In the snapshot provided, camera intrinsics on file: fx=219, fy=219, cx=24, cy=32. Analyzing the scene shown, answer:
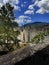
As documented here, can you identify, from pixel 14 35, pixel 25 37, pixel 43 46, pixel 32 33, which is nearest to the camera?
pixel 43 46

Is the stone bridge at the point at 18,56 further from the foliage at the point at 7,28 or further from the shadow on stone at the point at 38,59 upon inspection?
the foliage at the point at 7,28

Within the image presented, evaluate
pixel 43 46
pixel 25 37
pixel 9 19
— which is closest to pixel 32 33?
pixel 25 37

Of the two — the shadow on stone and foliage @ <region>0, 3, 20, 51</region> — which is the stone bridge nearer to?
the shadow on stone

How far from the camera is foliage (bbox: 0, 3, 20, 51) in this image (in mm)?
14910

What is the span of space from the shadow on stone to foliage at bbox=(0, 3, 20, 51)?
1042 cm

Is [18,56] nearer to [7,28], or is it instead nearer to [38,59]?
[38,59]

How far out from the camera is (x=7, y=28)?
15727 mm

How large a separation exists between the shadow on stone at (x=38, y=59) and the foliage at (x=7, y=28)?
10418 mm

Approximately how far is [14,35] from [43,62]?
37.2ft

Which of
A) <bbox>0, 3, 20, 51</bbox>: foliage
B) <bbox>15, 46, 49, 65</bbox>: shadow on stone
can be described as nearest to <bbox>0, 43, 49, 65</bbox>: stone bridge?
<bbox>15, 46, 49, 65</bbox>: shadow on stone

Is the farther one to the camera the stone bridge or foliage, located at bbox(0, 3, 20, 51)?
foliage, located at bbox(0, 3, 20, 51)

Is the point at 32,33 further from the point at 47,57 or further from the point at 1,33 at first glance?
the point at 47,57

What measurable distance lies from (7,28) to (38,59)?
1203 cm

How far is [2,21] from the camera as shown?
16.4 m
